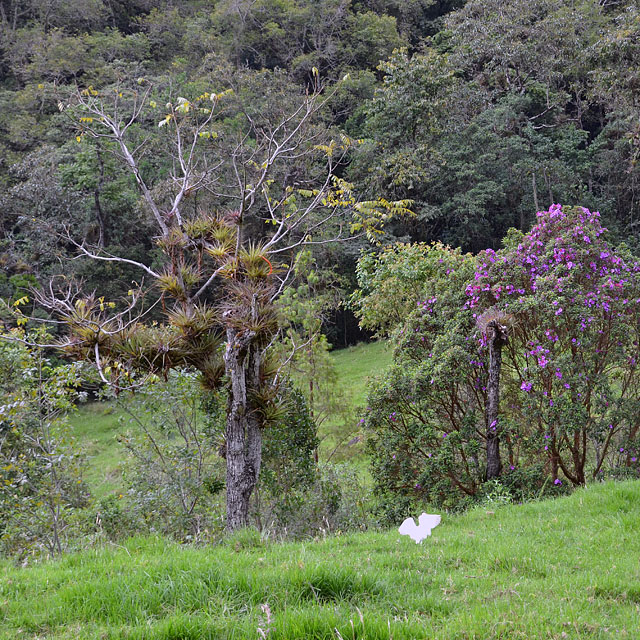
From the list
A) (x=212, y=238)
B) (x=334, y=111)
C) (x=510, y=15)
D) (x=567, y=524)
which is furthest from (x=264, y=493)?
(x=510, y=15)

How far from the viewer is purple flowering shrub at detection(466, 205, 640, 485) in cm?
711

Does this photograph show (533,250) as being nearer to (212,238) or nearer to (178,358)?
(212,238)

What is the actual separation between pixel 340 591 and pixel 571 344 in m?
5.13

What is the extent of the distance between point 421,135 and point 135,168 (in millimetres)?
22677

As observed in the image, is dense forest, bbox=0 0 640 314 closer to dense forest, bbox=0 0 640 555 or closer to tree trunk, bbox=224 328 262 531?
dense forest, bbox=0 0 640 555

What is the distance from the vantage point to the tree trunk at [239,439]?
6.39m

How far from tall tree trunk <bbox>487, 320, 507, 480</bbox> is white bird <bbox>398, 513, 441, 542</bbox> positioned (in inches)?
98.9

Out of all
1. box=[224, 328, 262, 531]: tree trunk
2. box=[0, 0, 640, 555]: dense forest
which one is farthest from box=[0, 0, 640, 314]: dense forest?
box=[224, 328, 262, 531]: tree trunk

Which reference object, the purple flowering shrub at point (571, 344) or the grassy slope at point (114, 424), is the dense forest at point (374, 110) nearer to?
the grassy slope at point (114, 424)

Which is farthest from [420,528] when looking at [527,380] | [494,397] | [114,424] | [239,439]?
[114,424]

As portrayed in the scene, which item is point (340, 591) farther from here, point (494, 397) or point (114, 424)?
point (114, 424)

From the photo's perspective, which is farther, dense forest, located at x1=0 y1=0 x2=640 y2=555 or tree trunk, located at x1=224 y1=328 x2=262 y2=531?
dense forest, located at x1=0 y1=0 x2=640 y2=555

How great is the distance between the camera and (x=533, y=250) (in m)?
8.08

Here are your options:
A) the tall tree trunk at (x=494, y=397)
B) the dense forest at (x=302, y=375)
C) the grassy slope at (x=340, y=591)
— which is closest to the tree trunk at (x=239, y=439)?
the dense forest at (x=302, y=375)
